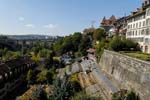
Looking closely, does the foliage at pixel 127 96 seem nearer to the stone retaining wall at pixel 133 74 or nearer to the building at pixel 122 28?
the stone retaining wall at pixel 133 74

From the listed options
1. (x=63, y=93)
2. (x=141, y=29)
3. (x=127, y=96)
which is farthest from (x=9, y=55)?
(x=127, y=96)

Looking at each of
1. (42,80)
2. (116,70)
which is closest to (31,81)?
(42,80)

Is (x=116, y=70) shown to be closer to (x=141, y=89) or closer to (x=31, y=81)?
(x=141, y=89)

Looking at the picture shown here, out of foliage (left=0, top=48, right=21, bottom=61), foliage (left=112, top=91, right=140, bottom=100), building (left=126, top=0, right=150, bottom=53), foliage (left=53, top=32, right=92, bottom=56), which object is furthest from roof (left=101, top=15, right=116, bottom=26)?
foliage (left=112, top=91, right=140, bottom=100)

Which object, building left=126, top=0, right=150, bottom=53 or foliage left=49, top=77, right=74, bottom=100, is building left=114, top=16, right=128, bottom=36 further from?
foliage left=49, top=77, right=74, bottom=100

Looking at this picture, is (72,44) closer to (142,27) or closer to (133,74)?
(142,27)

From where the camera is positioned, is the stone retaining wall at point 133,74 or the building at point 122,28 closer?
the stone retaining wall at point 133,74

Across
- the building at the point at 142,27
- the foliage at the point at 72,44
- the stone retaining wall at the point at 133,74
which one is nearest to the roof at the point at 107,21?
the foliage at the point at 72,44
